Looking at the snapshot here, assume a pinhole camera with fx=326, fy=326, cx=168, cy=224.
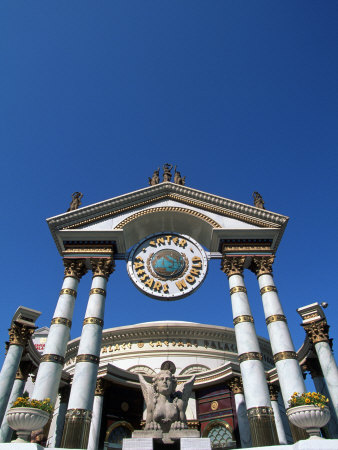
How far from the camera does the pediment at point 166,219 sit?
1728 cm

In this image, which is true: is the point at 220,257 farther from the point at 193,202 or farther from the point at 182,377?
the point at 182,377

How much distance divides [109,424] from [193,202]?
44.6ft

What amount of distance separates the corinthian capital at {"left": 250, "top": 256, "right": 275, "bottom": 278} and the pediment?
122cm

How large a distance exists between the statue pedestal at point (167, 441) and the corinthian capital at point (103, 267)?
7.57 meters

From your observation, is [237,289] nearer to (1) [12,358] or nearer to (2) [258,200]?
(2) [258,200]

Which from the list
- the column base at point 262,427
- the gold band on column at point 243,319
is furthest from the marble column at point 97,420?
the gold band on column at point 243,319

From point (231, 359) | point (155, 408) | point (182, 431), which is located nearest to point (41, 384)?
point (155, 408)

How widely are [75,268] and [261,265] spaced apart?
370 inches

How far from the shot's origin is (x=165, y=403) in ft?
36.9

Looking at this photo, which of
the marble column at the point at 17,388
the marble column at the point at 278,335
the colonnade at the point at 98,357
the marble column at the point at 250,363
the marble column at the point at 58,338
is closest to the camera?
the marble column at the point at 250,363

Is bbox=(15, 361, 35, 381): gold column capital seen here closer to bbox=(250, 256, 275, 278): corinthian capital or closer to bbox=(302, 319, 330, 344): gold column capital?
bbox=(250, 256, 275, 278): corinthian capital

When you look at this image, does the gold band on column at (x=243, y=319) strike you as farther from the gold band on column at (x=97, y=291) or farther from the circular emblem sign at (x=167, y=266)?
the gold band on column at (x=97, y=291)

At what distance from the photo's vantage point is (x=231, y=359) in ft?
82.1

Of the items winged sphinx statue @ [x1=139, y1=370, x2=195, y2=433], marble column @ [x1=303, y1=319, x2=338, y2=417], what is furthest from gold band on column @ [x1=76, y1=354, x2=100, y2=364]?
marble column @ [x1=303, y1=319, x2=338, y2=417]
